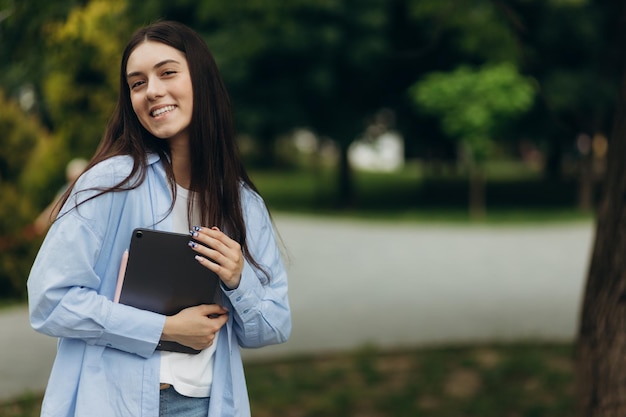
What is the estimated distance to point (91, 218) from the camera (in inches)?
76.1

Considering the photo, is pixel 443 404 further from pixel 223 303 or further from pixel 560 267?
pixel 560 267

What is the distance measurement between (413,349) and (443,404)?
141 cm

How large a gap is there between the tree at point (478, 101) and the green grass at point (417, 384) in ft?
42.5

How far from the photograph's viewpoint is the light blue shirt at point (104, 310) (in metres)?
1.91

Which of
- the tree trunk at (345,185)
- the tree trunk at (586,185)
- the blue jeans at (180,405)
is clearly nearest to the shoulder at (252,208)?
the blue jeans at (180,405)

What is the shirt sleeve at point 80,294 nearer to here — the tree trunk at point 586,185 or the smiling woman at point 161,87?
the smiling woman at point 161,87

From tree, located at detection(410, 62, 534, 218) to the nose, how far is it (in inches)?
693

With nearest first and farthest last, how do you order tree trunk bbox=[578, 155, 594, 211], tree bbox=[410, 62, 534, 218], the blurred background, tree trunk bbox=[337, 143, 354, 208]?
the blurred background, tree bbox=[410, 62, 534, 218], tree trunk bbox=[578, 155, 594, 211], tree trunk bbox=[337, 143, 354, 208]

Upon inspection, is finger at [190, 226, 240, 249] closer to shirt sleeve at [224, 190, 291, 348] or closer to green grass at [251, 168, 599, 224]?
shirt sleeve at [224, 190, 291, 348]

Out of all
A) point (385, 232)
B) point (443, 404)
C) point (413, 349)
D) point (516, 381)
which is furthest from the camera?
point (385, 232)

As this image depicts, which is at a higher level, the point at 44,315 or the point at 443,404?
the point at 44,315

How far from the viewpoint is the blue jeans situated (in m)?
2.03

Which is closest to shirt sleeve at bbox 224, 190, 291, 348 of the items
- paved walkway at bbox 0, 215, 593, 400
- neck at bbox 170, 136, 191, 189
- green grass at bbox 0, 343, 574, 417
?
neck at bbox 170, 136, 191, 189

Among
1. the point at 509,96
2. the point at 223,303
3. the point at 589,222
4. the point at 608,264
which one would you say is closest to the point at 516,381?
the point at 608,264
